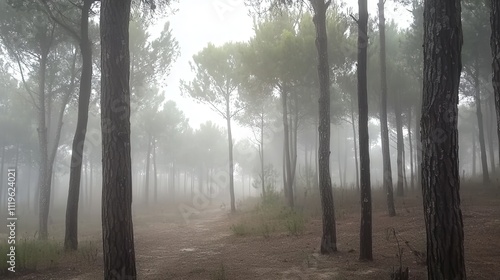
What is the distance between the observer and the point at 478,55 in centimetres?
1723

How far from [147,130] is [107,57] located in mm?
24162

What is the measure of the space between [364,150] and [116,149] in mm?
4827

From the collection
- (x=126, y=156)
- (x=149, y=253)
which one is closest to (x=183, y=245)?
(x=149, y=253)

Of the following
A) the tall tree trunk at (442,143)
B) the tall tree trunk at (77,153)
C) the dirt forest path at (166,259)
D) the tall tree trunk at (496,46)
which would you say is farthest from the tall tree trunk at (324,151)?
the tall tree trunk at (77,153)

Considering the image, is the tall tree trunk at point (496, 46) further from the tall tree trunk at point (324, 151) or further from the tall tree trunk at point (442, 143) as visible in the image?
the tall tree trunk at point (324, 151)

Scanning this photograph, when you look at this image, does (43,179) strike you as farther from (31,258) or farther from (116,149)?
(116,149)

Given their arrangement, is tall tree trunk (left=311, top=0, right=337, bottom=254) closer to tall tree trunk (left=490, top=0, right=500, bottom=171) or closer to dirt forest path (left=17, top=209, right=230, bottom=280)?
dirt forest path (left=17, top=209, right=230, bottom=280)

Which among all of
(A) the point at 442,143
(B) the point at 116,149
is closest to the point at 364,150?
(A) the point at 442,143

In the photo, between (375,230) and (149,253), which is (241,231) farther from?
(375,230)

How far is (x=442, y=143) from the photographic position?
12.2ft

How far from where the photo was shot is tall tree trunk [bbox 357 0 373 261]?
6547mm

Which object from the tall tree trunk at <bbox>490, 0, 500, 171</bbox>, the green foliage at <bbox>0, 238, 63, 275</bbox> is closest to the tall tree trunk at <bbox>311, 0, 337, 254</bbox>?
the tall tree trunk at <bbox>490, 0, 500, 171</bbox>

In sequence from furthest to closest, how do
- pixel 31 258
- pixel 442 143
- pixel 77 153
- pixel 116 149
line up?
pixel 77 153 < pixel 31 258 < pixel 116 149 < pixel 442 143

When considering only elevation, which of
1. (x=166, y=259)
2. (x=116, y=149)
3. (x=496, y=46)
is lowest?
(x=166, y=259)
